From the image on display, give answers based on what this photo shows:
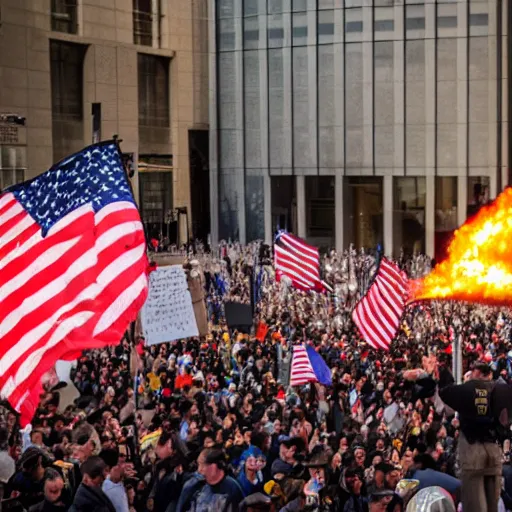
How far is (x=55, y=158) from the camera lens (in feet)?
179

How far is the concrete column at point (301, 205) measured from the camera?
6097 cm

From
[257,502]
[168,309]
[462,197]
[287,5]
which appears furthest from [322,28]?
[257,502]

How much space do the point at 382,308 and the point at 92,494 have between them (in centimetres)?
1313

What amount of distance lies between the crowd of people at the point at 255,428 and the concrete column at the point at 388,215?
2668cm

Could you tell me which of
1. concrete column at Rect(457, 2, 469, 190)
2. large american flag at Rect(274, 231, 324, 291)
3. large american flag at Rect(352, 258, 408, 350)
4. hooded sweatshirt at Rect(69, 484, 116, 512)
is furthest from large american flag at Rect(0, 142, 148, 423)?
concrete column at Rect(457, 2, 469, 190)

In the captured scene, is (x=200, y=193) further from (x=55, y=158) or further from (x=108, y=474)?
(x=108, y=474)

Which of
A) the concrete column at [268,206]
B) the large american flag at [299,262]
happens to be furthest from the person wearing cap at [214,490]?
the concrete column at [268,206]

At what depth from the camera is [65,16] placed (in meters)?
54.5

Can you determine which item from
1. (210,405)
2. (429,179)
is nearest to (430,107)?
(429,179)

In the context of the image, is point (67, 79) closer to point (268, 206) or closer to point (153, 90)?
point (153, 90)

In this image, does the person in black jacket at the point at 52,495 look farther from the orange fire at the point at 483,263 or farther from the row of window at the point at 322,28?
the row of window at the point at 322,28

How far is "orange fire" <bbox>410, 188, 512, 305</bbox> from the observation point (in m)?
14.5

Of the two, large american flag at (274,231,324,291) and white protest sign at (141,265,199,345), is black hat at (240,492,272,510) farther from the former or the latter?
large american flag at (274,231,324,291)

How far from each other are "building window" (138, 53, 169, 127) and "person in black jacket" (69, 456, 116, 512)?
49.5 m
